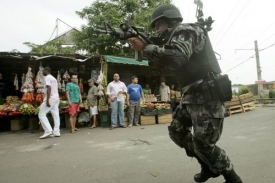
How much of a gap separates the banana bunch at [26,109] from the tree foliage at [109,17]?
740cm

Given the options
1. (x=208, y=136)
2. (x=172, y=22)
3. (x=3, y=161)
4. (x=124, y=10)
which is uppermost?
(x=124, y=10)

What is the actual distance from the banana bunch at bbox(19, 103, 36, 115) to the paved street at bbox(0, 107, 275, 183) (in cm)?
260

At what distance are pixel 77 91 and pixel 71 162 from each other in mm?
3859

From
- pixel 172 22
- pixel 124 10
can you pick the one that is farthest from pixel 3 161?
pixel 124 10

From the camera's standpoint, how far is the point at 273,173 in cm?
281

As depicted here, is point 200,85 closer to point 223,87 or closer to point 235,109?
point 223,87

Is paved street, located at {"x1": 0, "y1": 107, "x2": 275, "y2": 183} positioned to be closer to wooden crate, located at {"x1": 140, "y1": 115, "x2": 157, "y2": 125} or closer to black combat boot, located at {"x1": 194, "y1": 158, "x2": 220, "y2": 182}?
black combat boot, located at {"x1": 194, "y1": 158, "x2": 220, "y2": 182}

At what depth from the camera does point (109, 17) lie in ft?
46.5

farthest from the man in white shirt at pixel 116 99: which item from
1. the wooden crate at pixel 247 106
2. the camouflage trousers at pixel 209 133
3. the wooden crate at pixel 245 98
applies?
the wooden crate at pixel 247 106

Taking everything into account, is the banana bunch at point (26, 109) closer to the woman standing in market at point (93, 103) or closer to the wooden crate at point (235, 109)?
the woman standing in market at point (93, 103)

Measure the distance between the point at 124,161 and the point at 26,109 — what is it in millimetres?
5664

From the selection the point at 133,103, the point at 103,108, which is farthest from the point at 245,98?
the point at 103,108

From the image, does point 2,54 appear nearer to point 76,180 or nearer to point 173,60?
point 76,180

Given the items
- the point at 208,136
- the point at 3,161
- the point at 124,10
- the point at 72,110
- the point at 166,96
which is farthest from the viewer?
the point at 124,10
